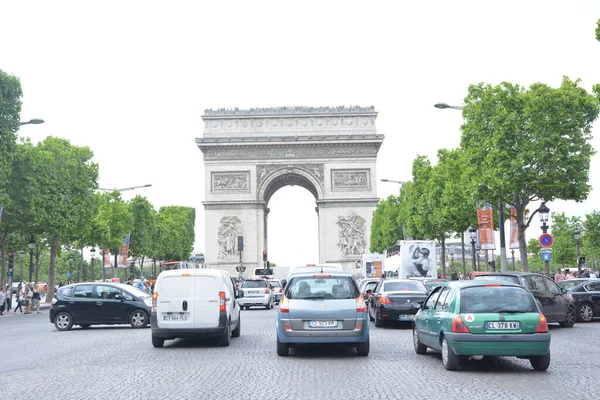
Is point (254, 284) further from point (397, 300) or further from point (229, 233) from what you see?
point (229, 233)

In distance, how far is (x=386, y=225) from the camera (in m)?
74.7

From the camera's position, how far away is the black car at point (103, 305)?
2503 cm

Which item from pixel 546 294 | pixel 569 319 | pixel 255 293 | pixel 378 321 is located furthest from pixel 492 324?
pixel 255 293

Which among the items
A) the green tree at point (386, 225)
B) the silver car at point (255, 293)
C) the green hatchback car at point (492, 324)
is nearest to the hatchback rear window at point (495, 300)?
the green hatchback car at point (492, 324)

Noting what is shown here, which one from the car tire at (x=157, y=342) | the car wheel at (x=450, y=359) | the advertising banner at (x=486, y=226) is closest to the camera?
the car wheel at (x=450, y=359)

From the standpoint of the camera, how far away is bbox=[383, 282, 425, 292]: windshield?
23.5m

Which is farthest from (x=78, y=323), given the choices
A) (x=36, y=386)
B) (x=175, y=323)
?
(x=36, y=386)

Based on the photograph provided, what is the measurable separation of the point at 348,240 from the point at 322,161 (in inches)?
316

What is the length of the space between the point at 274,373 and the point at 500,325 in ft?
12.2

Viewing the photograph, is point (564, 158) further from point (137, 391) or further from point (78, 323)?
point (137, 391)

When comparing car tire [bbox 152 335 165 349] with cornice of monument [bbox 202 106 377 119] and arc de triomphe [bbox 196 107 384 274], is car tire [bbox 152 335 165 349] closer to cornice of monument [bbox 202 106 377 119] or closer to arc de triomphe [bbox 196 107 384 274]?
arc de triomphe [bbox 196 107 384 274]

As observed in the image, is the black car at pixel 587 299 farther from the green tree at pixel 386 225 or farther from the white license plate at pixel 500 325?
the green tree at pixel 386 225

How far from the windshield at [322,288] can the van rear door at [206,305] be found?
2.91m

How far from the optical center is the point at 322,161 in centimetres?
7412
